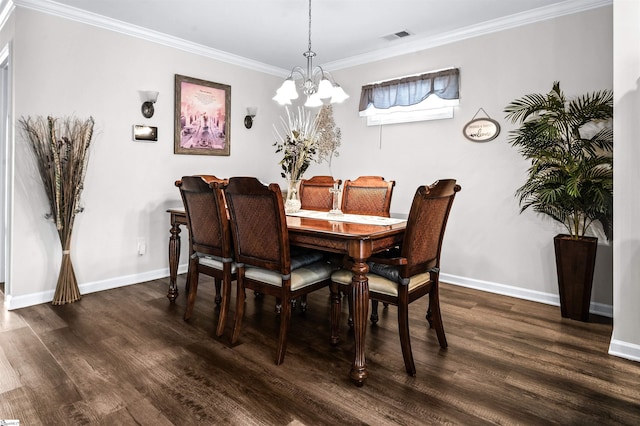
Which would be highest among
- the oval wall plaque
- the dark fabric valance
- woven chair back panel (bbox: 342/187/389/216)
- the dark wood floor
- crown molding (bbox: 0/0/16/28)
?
crown molding (bbox: 0/0/16/28)

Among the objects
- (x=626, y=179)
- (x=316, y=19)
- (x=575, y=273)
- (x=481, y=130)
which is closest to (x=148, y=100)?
(x=316, y=19)

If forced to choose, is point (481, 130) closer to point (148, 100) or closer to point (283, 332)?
point (283, 332)

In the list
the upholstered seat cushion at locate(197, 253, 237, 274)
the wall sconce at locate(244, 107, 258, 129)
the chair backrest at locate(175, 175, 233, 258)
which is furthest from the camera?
the wall sconce at locate(244, 107, 258, 129)

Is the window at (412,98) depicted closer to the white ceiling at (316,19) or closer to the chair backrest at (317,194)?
the white ceiling at (316,19)

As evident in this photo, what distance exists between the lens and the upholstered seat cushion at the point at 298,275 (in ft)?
7.50

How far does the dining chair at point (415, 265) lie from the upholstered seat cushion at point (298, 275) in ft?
0.31

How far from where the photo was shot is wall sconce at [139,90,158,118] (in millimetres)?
3874

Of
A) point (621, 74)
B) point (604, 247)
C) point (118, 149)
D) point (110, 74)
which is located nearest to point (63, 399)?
point (118, 149)

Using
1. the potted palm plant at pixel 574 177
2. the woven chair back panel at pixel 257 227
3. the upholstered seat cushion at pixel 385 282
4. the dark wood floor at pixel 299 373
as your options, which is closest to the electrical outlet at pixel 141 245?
the dark wood floor at pixel 299 373

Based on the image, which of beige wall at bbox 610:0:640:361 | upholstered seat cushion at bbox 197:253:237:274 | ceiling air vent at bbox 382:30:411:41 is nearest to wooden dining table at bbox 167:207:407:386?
upholstered seat cushion at bbox 197:253:237:274

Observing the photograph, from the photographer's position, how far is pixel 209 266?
2.83m

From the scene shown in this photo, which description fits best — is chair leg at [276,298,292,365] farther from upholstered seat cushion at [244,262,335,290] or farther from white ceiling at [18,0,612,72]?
white ceiling at [18,0,612,72]

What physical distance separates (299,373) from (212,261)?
3.58 feet

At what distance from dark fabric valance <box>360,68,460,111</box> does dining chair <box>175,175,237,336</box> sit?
99.9 inches
